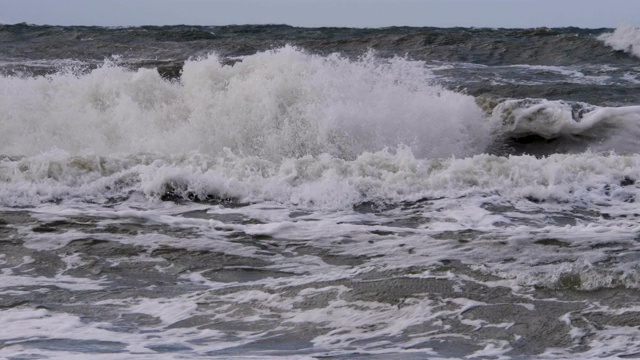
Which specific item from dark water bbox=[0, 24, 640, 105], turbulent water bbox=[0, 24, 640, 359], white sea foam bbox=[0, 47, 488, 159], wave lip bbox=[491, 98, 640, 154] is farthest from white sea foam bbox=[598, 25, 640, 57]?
white sea foam bbox=[0, 47, 488, 159]

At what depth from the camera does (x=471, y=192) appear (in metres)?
7.20

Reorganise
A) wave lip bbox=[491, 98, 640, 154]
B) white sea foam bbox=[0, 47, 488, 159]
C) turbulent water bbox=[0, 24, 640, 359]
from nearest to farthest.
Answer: turbulent water bbox=[0, 24, 640, 359]
white sea foam bbox=[0, 47, 488, 159]
wave lip bbox=[491, 98, 640, 154]

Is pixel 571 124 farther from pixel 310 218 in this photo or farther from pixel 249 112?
pixel 310 218

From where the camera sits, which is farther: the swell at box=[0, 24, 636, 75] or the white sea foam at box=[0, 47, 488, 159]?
the swell at box=[0, 24, 636, 75]

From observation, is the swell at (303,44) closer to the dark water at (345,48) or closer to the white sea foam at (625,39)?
the dark water at (345,48)

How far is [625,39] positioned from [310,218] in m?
15.9

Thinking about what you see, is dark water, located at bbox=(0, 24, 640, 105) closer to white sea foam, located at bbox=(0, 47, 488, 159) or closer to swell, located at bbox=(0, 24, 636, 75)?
swell, located at bbox=(0, 24, 636, 75)

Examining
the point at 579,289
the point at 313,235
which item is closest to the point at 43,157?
the point at 313,235

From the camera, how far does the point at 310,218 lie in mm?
6594

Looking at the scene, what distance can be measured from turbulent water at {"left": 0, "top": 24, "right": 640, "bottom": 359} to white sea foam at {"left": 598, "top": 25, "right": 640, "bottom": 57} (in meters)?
6.59

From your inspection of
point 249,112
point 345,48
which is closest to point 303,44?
point 345,48

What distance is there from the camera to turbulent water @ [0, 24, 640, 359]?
4.45 meters

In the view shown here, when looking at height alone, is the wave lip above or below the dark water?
below

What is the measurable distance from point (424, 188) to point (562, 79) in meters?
9.18
